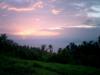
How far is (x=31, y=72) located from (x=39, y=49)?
51.6 ft

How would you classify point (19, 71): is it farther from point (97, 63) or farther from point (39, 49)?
point (39, 49)

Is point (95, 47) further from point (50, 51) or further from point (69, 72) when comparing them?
point (69, 72)

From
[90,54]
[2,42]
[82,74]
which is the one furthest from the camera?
[2,42]

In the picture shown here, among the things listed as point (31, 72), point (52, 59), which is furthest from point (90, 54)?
point (31, 72)

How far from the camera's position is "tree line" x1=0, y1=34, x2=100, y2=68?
1137 inches

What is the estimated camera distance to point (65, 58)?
2950 cm

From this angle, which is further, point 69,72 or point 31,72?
point 69,72

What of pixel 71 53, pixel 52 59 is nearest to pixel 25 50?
pixel 52 59

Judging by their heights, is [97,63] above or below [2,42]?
below

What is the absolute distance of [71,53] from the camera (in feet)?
102

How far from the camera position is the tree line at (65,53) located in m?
28.9

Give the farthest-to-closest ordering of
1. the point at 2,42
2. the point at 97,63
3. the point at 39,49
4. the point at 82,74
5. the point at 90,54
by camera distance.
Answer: the point at 39,49
the point at 2,42
the point at 90,54
the point at 97,63
the point at 82,74

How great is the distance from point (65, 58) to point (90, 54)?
9.85 ft

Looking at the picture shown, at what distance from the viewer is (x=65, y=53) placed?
30.5m
